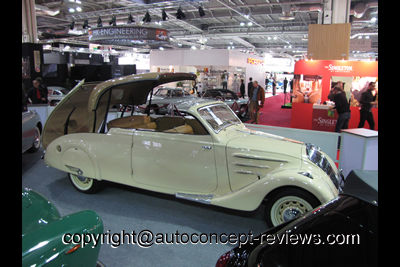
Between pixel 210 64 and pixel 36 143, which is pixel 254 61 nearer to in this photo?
pixel 210 64

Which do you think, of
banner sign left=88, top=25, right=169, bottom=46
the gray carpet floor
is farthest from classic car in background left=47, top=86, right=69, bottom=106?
the gray carpet floor

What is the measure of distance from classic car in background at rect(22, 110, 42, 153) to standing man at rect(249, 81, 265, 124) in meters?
7.57

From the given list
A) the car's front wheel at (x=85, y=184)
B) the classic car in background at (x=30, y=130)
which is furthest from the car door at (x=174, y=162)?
the classic car in background at (x=30, y=130)

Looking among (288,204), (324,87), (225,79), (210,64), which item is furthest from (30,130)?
(225,79)

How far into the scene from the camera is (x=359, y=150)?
14.4 ft

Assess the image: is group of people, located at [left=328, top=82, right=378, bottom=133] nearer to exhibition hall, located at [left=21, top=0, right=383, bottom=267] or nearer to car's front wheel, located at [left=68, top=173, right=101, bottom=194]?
exhibition hall, located at [left=21, top=0, right=383, bottom=267]

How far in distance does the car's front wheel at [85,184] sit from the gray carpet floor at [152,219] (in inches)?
3.9

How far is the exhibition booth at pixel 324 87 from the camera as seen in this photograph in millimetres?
9516

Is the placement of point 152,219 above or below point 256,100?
below

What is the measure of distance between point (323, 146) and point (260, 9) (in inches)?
461

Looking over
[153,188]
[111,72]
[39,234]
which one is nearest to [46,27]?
[111,72]

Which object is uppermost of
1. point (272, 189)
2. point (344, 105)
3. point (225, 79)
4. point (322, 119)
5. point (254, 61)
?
point (254, 61)

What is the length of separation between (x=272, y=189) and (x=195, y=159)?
42.2 inches

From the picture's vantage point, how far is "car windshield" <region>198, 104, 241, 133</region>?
3866 millimetres
